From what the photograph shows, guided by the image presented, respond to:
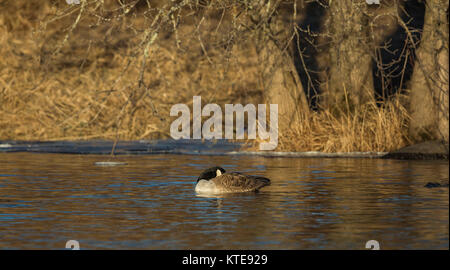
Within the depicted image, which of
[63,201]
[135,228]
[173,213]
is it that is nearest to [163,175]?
[63,201]

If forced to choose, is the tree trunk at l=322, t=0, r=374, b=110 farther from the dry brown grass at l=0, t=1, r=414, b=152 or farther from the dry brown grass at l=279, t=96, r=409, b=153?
the dry brown grass at l=0, t=1, r=414, b=152

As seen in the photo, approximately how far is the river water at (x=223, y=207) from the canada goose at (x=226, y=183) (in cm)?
27

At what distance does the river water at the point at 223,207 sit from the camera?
12.5 m

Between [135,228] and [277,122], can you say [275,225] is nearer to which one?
[135,228]

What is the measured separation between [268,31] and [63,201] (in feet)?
33.2

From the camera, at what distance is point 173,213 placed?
14.9 meters

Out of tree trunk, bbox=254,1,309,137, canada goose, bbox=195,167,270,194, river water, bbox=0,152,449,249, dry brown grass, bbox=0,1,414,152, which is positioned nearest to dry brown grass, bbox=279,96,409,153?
tree trunk, bbox=254,1,309,137

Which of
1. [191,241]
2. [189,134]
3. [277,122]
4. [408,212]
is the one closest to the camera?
[191,241]

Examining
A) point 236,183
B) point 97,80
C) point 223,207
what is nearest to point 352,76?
point 97,80

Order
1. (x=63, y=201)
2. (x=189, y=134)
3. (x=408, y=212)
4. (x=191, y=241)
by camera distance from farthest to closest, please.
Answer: (x=189, y=134), (x=63, y=201), (x=408, y=212), (x=191, y=241)

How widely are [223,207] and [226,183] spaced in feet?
6.97

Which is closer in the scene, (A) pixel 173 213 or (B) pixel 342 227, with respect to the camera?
(B) pixel 342 227

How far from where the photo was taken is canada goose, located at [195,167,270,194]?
1755cm

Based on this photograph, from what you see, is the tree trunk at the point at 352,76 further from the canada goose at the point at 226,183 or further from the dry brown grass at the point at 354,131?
the canada goose at the point at 226,183
